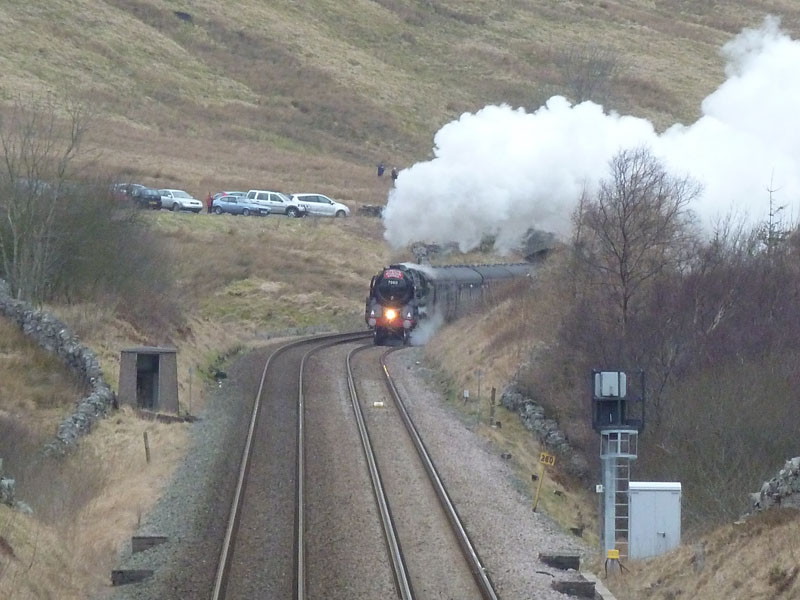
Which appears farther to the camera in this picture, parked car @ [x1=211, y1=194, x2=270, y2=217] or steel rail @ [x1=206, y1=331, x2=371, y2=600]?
parked car @ [x1=211, y1=194, x2=270, y2=217]

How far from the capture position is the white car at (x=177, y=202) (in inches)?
2506

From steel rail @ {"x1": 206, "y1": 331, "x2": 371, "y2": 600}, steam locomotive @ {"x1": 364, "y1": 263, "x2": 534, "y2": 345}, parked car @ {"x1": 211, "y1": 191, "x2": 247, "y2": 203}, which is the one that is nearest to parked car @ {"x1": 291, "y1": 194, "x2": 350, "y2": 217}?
parked car @ {"x1": 211, "y1": 191, "x2": 247, "y2": 203}

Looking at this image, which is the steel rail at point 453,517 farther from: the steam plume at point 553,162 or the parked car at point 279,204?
the parked car at point 279,204

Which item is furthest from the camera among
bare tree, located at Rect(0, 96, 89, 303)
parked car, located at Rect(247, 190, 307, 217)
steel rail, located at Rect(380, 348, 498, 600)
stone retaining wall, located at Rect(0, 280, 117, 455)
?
parked car, located at Rect(247, 190, 307, 217)

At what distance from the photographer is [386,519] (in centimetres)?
1838

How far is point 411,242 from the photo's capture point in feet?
172

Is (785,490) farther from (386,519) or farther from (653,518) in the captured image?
(386,519)

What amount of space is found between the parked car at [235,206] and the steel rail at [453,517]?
3718 cm

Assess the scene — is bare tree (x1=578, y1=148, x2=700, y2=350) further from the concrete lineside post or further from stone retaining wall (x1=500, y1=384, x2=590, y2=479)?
the concrete lineside post

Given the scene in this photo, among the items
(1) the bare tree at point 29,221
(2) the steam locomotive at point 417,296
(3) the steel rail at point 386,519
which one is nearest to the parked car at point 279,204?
(2) the steam locomotive at point 417,296

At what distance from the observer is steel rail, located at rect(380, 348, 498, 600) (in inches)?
609

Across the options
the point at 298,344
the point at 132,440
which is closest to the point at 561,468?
the point at 132,440

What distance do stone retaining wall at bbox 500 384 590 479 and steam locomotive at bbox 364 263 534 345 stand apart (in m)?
11.7

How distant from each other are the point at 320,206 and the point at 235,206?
15.0 ft
